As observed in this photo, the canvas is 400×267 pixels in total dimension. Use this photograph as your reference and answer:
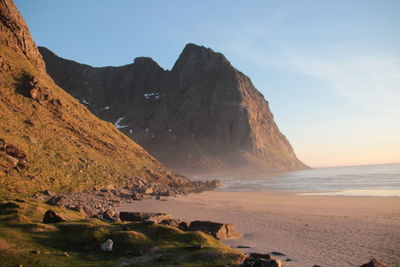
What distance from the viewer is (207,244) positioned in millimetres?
14047

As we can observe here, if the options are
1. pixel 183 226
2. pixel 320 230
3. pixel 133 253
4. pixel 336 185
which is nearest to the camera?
pixel 133 253

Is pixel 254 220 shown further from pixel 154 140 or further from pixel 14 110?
pixel 154 140

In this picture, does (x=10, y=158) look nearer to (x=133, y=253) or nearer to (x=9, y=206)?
(x=9, y=206)

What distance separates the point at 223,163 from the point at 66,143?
136920mm

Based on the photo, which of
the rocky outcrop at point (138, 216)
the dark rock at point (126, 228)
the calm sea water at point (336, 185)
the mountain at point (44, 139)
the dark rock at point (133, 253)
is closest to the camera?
the dark rock at point (133, 253)

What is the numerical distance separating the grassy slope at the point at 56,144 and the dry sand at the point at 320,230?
946cm

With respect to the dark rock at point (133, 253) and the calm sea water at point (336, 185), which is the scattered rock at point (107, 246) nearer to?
the dark rock at point (133, 253)

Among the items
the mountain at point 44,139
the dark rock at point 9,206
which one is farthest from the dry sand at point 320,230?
the dark rock at point 9,206

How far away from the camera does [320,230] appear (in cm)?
2186

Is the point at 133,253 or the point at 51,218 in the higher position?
the point at 51,218

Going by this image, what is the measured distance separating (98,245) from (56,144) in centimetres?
3038

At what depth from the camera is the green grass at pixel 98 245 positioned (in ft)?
37.2

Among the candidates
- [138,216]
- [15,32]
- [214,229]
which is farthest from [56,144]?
[214,229]

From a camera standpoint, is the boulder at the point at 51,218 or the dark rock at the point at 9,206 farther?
the dark rock at the point at 9,206
